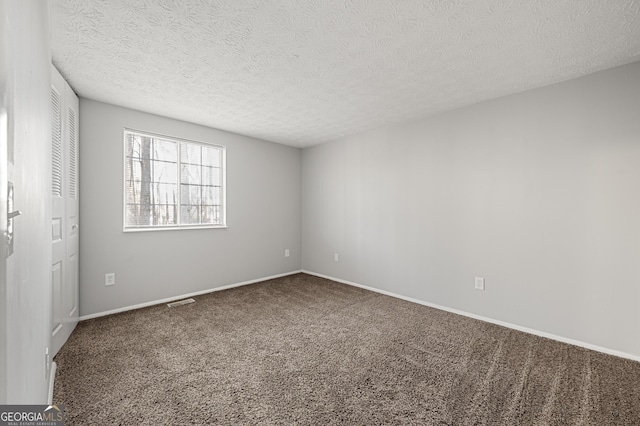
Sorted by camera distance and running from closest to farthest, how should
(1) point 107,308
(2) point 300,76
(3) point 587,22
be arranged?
(3) point 587,22
(2) point 300,76
(1) point 107,308

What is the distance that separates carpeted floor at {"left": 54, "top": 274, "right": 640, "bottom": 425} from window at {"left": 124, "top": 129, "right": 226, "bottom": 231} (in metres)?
1.22

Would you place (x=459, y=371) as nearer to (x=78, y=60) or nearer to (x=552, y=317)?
(x=552, y=317)

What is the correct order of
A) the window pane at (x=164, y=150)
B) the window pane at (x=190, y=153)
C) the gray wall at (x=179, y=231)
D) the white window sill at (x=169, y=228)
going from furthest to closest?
→ the window pane at (x=190, y=153) → the window pane at (x=164, y=150) → the white window sill at (x=169, y=228) → the gray wall at (x=179, y=231)

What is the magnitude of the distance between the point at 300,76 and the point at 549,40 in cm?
184

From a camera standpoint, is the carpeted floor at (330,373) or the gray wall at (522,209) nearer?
the carpeted floor at (330,373)

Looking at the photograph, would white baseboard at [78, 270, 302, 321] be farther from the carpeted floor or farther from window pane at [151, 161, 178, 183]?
window pane at [151, 161, 178, 183]

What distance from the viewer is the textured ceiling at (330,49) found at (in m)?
1.58

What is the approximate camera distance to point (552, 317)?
2.50 metres

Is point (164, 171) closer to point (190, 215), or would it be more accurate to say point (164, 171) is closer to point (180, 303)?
point (190, 215)

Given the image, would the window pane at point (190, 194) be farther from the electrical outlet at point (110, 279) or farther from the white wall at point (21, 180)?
the white wall at point (21, 180)

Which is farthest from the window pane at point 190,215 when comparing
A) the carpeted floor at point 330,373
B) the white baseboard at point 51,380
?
the white baseboard at point 51,380

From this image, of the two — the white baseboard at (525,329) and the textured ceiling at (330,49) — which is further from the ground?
the textured ceiling at (330,49)

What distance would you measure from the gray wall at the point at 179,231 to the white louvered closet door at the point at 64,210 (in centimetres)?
17

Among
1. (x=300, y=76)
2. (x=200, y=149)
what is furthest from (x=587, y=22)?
(x=200, y=149)
